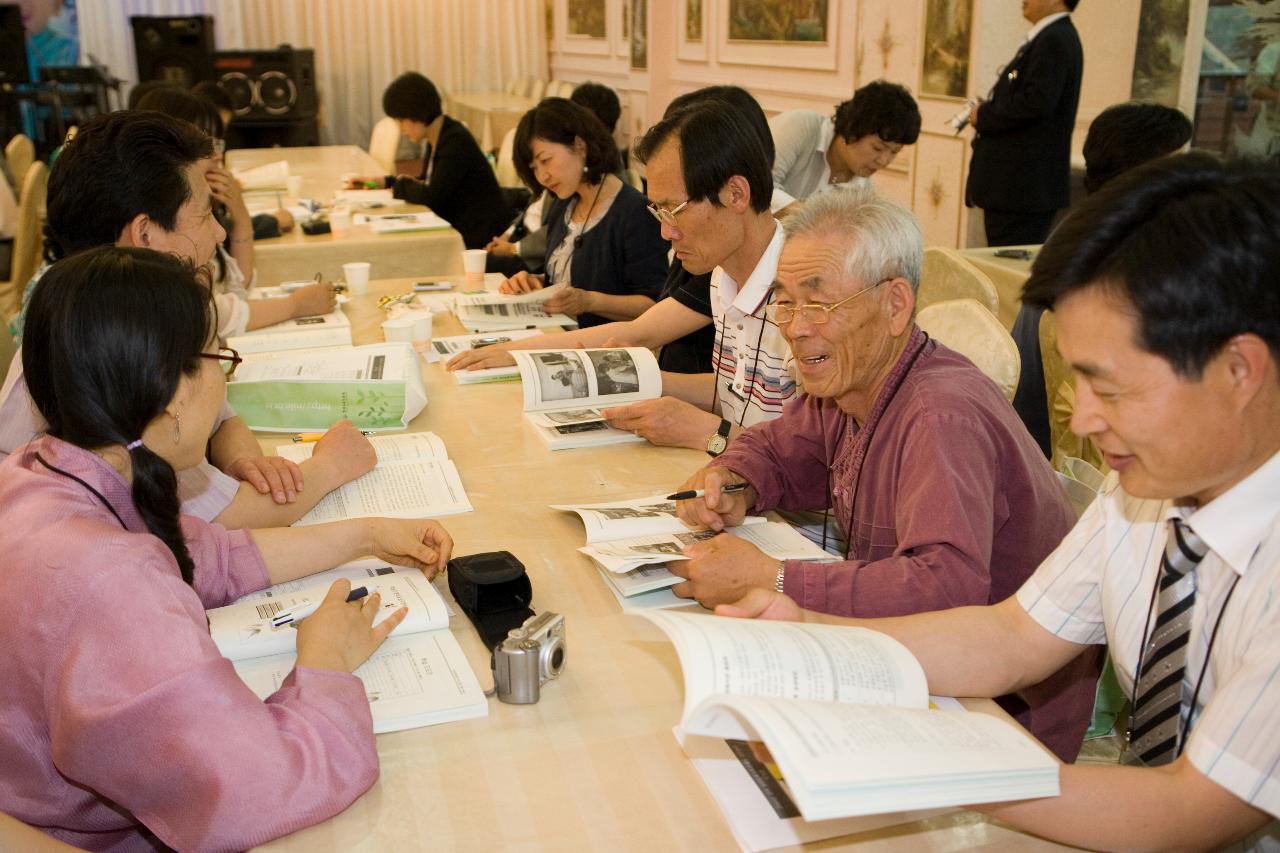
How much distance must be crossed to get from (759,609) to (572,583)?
365mm

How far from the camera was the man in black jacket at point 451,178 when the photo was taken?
5.27 metres

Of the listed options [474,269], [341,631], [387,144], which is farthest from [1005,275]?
[387,144]

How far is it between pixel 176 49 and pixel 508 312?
7.58 m

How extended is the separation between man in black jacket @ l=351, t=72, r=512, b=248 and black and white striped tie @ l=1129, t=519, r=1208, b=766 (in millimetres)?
4500

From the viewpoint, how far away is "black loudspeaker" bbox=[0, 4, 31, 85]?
8.49 meters

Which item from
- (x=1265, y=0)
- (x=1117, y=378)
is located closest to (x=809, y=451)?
(x=1117, y=378)

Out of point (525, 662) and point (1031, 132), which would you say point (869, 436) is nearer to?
point (525, 662)

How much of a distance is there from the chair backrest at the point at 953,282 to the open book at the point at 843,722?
65.1 inches

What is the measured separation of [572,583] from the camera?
5.26 ft

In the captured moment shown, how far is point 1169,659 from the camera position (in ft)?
3.90

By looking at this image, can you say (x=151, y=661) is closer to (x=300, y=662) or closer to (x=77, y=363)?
(x=300, y=662)

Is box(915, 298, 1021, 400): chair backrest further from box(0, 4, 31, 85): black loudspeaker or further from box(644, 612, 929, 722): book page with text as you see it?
box(0, 4, 31, 85): black loudspeaker

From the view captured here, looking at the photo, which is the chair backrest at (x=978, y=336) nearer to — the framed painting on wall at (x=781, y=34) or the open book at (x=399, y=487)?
the open book at (x=399, y=487)

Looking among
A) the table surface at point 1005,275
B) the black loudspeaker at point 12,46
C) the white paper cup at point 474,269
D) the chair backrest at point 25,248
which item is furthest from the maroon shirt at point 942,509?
the black loudspeaker at point 12,46
